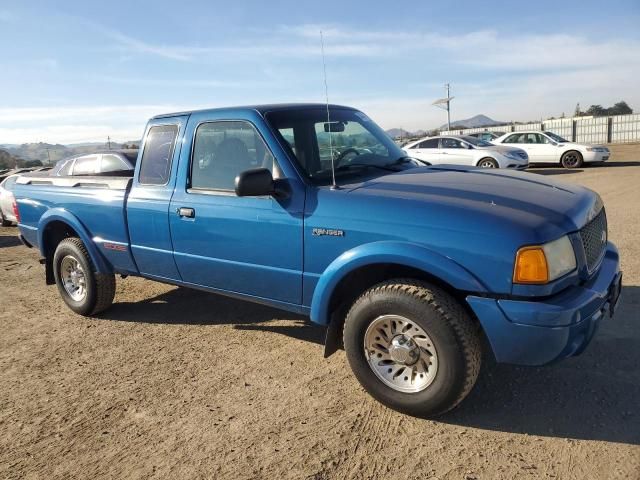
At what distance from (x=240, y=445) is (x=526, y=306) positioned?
176 centimetres

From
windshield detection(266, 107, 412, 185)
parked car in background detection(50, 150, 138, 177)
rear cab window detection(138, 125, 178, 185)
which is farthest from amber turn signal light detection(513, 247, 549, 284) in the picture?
parked car in background detection(50, 150, 138, 177)

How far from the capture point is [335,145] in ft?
12.8

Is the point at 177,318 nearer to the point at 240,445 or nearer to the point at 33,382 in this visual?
the point at 33,382

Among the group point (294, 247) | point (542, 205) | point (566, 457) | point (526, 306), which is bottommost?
point (566, 457)

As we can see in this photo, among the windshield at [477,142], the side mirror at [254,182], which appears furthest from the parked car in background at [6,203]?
the windshield at [477,142]

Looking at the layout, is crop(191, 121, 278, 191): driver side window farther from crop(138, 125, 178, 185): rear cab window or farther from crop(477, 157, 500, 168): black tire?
crop(477, 157, 500, 168): black tire

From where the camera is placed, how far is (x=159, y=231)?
421 centimetres

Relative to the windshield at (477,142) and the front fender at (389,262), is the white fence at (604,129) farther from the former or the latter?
the front fender at (389,262)

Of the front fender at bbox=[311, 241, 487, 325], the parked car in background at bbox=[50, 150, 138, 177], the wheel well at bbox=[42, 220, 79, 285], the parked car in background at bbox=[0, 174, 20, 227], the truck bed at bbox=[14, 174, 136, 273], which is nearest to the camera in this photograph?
the front fender at bbox=[311, 241, 487, 325]

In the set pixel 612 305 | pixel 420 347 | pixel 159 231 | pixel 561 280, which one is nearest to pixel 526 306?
pixel 561 280

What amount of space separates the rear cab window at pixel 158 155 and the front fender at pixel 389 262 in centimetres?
181

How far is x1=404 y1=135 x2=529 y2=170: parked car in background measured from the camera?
16406mm

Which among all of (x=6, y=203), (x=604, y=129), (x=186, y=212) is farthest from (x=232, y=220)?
(x=604, y=129)

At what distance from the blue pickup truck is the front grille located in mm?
19
